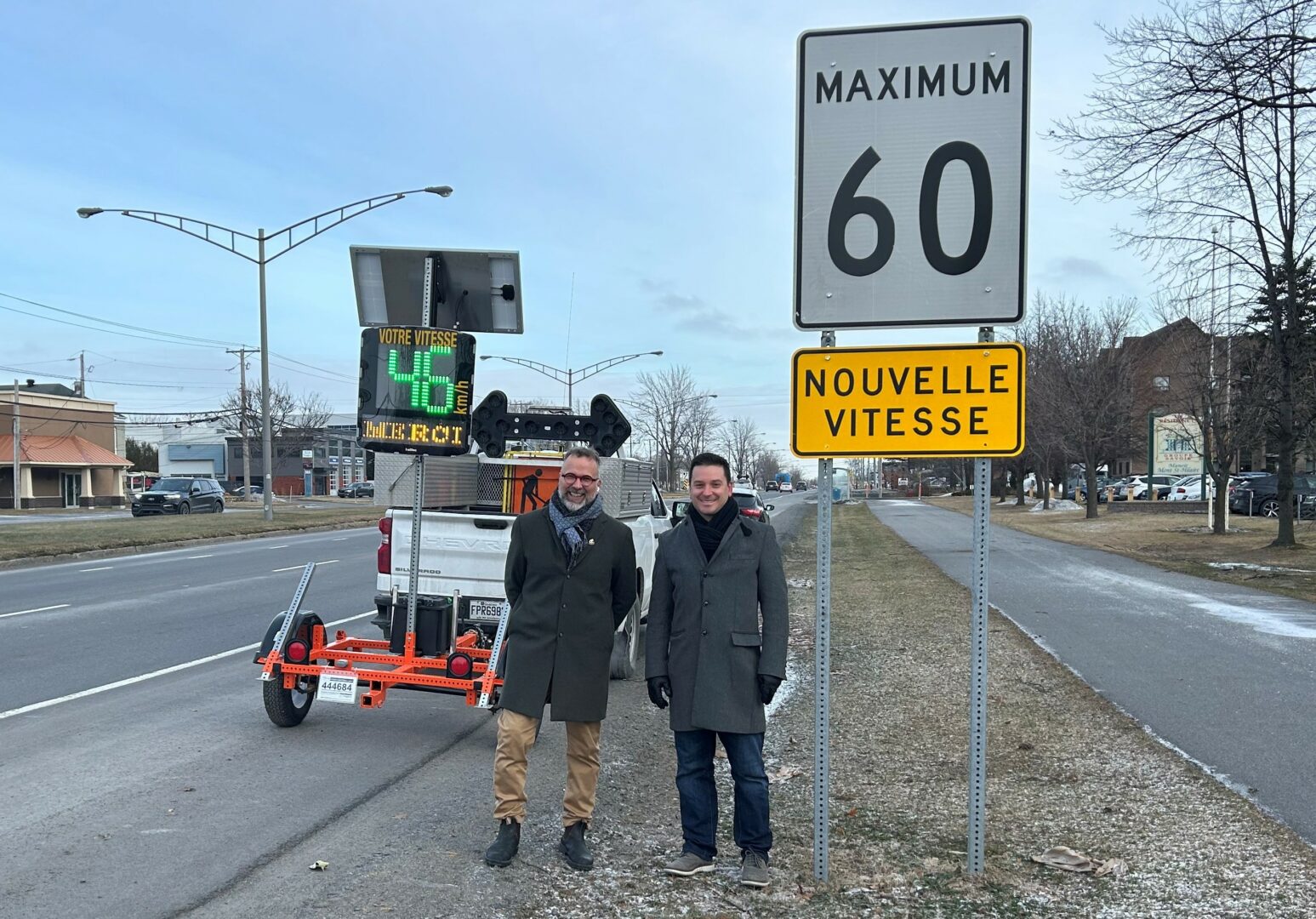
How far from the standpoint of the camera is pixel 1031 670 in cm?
902

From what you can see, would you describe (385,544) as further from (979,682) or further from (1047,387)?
(1047,387)

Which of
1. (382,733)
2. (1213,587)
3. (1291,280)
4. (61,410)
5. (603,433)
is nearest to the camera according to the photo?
(382,733)

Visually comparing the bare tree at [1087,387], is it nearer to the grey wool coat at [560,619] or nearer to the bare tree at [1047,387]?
the bare tree at [1047,387]

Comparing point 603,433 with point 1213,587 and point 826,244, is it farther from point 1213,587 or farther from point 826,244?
point 1213,587

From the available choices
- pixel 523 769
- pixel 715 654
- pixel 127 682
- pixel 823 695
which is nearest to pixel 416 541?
pixel 523 769

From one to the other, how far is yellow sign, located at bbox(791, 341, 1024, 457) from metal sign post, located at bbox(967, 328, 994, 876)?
0.14 meters

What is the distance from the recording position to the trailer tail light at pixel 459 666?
627 centimetres

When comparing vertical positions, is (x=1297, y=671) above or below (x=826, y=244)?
below

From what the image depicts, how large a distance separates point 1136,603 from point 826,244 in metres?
11.4

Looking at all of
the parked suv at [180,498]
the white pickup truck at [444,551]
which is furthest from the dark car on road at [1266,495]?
the parked suv at [180,498]

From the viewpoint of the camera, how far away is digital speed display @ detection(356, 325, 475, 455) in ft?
21.2

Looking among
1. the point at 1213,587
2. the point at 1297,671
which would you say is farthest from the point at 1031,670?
the point at 1213,587

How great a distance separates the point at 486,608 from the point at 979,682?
4409 mm

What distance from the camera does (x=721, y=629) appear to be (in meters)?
4.39
